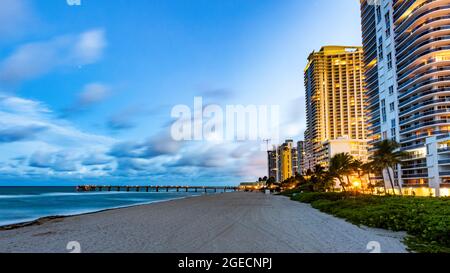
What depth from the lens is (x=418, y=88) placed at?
60281 mm

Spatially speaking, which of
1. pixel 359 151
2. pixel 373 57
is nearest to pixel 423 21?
pixel 373 57

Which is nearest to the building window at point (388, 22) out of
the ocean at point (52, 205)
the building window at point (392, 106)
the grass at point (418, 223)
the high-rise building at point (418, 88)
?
the high-rise building at point (418, 88)

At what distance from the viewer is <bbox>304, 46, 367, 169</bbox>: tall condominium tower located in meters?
186

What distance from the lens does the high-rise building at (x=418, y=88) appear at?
2149 inches

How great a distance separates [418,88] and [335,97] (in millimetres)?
134598

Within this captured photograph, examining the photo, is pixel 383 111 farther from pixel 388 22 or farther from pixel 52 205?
pixel 52 205

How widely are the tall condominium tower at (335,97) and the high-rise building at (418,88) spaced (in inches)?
4548

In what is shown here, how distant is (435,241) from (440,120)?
56693 millimetres

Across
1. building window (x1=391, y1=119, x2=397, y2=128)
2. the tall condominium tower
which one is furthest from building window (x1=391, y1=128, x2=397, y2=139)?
the tall condominium tower

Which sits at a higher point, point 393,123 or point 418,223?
point 393,123

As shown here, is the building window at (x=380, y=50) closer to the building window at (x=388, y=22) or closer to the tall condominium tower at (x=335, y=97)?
the building window at (x=388, y=22)

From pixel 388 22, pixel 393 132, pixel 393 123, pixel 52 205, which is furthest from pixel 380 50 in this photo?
pixel 52 205

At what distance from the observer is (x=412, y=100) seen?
203ft
